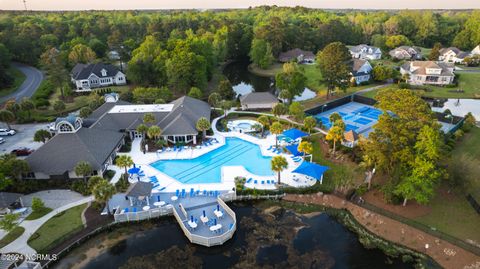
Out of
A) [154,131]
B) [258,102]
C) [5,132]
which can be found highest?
[154,131]

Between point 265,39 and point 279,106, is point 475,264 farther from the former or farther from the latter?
point 265,39

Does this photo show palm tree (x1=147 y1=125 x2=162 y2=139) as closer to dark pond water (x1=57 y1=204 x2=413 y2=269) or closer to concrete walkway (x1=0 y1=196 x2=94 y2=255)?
concrete walkway (x1=0 y1=196 x2=94 y2=255)

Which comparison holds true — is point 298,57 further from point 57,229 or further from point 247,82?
point 57,229

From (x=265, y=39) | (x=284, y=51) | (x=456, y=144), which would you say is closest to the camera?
(x=456, y=144)

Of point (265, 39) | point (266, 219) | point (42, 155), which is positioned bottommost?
point (266, 219)

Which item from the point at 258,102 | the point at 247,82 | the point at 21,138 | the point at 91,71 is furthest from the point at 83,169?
the point at 247,82

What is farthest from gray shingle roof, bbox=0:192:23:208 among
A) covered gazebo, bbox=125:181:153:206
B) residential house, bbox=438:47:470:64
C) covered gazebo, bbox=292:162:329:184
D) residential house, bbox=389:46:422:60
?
residential house, bbox=438:47:470:64

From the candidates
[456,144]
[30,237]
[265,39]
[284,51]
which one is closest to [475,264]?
[456,144]
